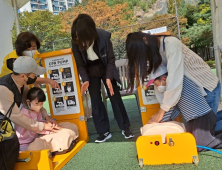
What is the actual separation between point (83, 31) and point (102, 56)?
14.8 inches

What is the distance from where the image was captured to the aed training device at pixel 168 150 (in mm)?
1648

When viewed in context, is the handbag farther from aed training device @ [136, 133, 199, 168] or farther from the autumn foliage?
the autumn foliage

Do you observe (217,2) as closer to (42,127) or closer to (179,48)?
(179,48)

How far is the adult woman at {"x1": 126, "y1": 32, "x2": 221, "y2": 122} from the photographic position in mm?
1775

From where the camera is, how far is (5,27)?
3.13 metres

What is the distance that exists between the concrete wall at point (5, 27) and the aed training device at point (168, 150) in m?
2.38

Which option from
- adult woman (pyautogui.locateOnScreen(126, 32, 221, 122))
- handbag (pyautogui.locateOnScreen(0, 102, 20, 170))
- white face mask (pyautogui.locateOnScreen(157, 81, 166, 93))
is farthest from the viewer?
white face mask (pyautogui.locateOnScreen(157, 81, 166, 93))

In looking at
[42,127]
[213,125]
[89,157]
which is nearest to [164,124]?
[213,125]

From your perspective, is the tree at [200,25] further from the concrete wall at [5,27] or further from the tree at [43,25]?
the concrete wall at [5,27]

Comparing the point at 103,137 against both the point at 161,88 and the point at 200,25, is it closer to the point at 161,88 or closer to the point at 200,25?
the point at 161,88

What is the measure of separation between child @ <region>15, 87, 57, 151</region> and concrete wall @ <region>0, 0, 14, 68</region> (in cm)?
109

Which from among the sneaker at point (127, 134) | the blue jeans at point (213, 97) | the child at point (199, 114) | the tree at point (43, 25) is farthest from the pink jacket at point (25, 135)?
the tree at point (43, 25)

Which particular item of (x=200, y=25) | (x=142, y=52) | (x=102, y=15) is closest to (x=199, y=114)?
(x=142, y=52)

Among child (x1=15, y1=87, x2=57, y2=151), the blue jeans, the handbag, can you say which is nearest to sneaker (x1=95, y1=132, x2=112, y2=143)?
child (x1=15, y1=87, x2=57, y2=151)
